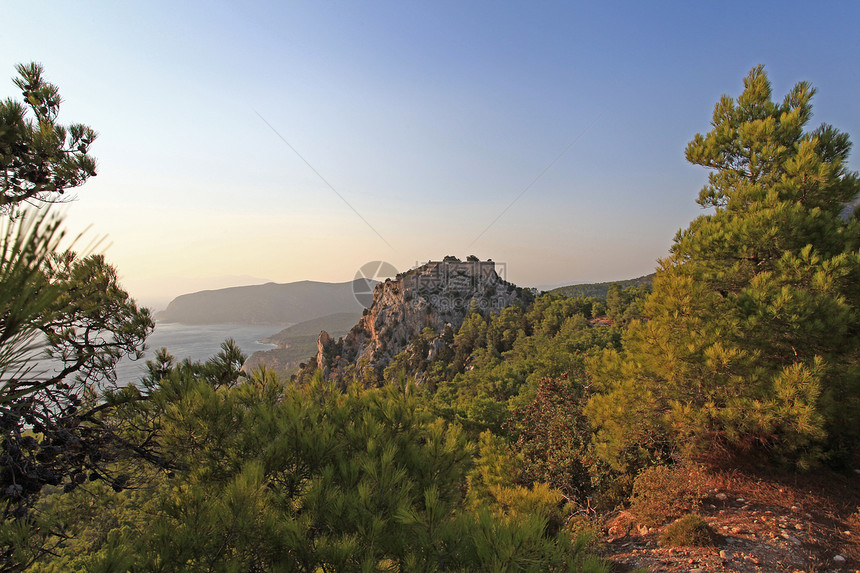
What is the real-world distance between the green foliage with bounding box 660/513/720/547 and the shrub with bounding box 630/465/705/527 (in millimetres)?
791

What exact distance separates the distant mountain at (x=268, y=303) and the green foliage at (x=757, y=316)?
81.5 m

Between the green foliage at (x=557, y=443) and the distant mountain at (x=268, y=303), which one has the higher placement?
the distant mountain at (x=268, y=303)

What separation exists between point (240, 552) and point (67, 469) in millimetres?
1419

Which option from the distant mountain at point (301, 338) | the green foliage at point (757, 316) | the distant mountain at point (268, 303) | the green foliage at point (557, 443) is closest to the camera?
the green foliage at point (757, 316)

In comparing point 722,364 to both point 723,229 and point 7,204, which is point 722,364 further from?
point 7,204

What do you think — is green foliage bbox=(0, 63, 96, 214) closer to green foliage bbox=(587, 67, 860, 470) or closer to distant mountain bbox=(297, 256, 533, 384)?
green foliage bbox=(587, 67, 860, 470)

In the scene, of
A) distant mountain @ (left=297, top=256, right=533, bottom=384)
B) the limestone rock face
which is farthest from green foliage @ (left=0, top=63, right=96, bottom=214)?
the limestone rock face

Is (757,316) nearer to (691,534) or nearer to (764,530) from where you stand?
(764,530)

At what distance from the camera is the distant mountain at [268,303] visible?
313ft

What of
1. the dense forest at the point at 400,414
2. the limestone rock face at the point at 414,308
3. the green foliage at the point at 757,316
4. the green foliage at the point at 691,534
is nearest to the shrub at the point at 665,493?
the dense forest at the point at 400,414

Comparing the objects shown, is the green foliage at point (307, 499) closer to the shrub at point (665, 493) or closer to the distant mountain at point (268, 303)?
the shrub at point (665, 493)

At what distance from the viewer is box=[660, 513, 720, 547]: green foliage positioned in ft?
14.6

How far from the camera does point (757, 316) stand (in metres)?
5.46

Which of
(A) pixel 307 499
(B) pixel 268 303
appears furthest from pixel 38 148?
(B) pixel 268 303
